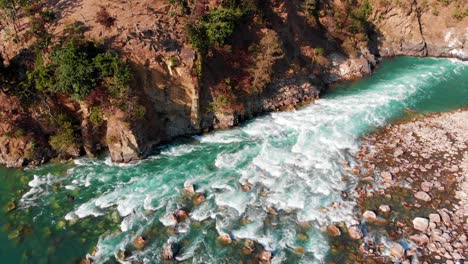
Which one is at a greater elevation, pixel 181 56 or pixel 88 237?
pixel 181 56

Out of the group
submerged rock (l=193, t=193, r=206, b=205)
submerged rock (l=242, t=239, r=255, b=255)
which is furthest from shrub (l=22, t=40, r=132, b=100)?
submerged rock (l=242, t=239, r=255, b=255)

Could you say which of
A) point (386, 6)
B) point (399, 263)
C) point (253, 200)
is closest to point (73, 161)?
point (253, 200)

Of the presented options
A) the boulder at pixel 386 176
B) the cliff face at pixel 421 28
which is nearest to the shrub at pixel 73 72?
the boulder at pixel 386 176

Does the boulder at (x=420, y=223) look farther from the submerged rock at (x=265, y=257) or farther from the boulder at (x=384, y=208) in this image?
the submerged rock at (x=265, y=257)

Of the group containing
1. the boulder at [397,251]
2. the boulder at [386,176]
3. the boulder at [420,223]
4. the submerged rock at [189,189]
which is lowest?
the boulder at [397,251]

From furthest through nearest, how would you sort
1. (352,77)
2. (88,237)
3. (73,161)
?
(352,77) → (73,161) → (88,237)

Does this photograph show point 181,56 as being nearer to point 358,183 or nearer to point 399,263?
point 358,183

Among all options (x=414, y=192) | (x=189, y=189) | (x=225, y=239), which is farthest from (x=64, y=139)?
Answer: (x=414, y=192)
